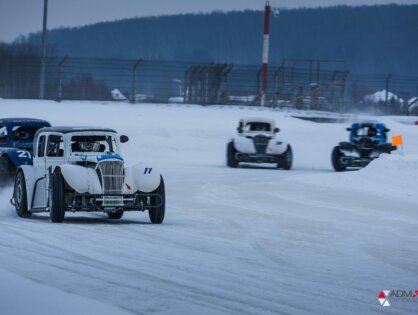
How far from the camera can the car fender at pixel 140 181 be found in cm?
1459

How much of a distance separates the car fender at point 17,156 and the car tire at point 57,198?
5353mm

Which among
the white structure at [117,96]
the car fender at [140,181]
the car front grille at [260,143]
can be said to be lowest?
the car fender at [140,181]

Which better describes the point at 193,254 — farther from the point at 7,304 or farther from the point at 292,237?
the point at 7,304

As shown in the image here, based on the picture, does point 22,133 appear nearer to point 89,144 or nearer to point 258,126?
point 89,144

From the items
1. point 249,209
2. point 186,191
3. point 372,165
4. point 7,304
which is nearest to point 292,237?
point 249,209

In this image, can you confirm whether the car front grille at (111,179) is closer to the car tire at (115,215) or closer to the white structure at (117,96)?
the car tire at (115,215)

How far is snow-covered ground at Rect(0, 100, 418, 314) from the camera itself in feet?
28.0

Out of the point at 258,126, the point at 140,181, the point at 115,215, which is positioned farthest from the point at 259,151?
the point at 140,181

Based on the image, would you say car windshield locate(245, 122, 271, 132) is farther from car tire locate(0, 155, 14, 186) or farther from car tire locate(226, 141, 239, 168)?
car tire locate(0, 155, 14, 186)

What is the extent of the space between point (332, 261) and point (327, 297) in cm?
219

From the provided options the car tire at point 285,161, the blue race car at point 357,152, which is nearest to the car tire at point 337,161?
the blue race car at point 357,152

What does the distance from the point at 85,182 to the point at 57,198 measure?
0.41m

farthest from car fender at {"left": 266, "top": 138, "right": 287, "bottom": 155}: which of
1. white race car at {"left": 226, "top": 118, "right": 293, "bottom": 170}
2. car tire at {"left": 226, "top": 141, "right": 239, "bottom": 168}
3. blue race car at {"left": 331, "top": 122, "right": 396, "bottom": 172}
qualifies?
blue race car at {"left": 331, "top": 122, "right": 396, "bottom": 172}

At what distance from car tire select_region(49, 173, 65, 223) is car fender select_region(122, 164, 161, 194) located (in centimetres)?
82
